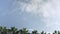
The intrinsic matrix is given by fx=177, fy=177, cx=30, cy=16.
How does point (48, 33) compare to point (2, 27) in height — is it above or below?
below

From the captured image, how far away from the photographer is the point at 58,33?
57469 millimetres

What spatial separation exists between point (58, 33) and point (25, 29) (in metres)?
10.8

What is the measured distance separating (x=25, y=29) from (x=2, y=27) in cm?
947

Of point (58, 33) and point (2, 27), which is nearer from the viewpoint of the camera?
point (58, 33)

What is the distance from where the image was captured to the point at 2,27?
2442 inches

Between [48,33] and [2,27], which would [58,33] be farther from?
[2,27]

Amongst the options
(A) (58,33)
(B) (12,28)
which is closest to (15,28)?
(B) (12,28)

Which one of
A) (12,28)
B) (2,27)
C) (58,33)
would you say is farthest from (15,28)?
(58,33)

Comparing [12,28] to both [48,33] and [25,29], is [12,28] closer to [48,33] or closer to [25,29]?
[25,29]

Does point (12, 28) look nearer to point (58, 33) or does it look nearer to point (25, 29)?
point (25, 29)

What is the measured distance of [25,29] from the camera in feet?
188

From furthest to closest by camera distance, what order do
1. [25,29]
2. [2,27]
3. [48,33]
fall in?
[2,27] → [25,29] → [48,33]

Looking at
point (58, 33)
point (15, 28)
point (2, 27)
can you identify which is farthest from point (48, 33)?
point (2, 27)

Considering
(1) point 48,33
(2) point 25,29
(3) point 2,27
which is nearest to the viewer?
(1) point 48,33
